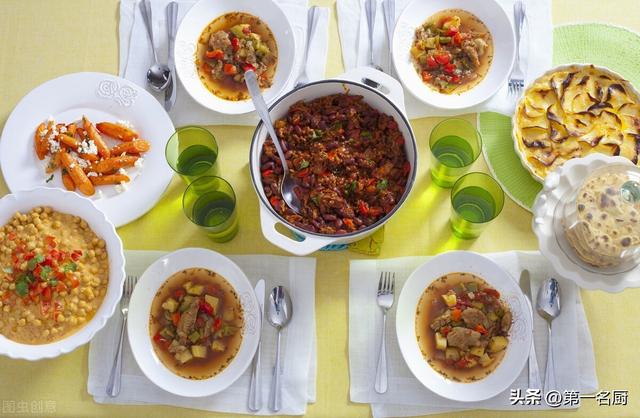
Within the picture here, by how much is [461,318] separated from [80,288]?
63.9 inches

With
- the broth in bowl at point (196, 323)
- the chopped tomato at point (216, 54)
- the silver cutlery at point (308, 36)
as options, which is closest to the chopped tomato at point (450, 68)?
the silver cutlery at point (308, 36)

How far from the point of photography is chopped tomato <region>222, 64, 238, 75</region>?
2.79 metres

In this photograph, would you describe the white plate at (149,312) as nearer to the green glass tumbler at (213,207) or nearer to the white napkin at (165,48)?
the green glass tumbler at (213,207)

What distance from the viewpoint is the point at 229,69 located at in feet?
9.15

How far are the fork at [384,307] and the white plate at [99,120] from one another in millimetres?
1113

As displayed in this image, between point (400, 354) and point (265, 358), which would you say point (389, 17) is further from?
point (265, 358)

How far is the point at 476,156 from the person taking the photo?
8.44 ft

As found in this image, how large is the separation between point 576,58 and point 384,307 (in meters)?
1.60

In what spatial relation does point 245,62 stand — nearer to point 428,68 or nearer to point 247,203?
point 247,203

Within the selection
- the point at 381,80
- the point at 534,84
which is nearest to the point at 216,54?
the point at 381,80

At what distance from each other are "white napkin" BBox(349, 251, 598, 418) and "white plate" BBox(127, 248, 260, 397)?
46 cm

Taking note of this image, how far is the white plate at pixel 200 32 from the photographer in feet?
9.01

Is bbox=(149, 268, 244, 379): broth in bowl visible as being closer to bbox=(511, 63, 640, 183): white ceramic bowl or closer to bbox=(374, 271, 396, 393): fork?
bbox=(374, 271, 396, 393): fork

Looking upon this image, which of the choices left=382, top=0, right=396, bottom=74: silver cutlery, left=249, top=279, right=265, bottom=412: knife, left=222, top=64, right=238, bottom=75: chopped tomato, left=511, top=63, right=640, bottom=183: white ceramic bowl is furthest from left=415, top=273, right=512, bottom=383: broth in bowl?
left=222, top=64, right=238, bottom=75: chopped tomato
